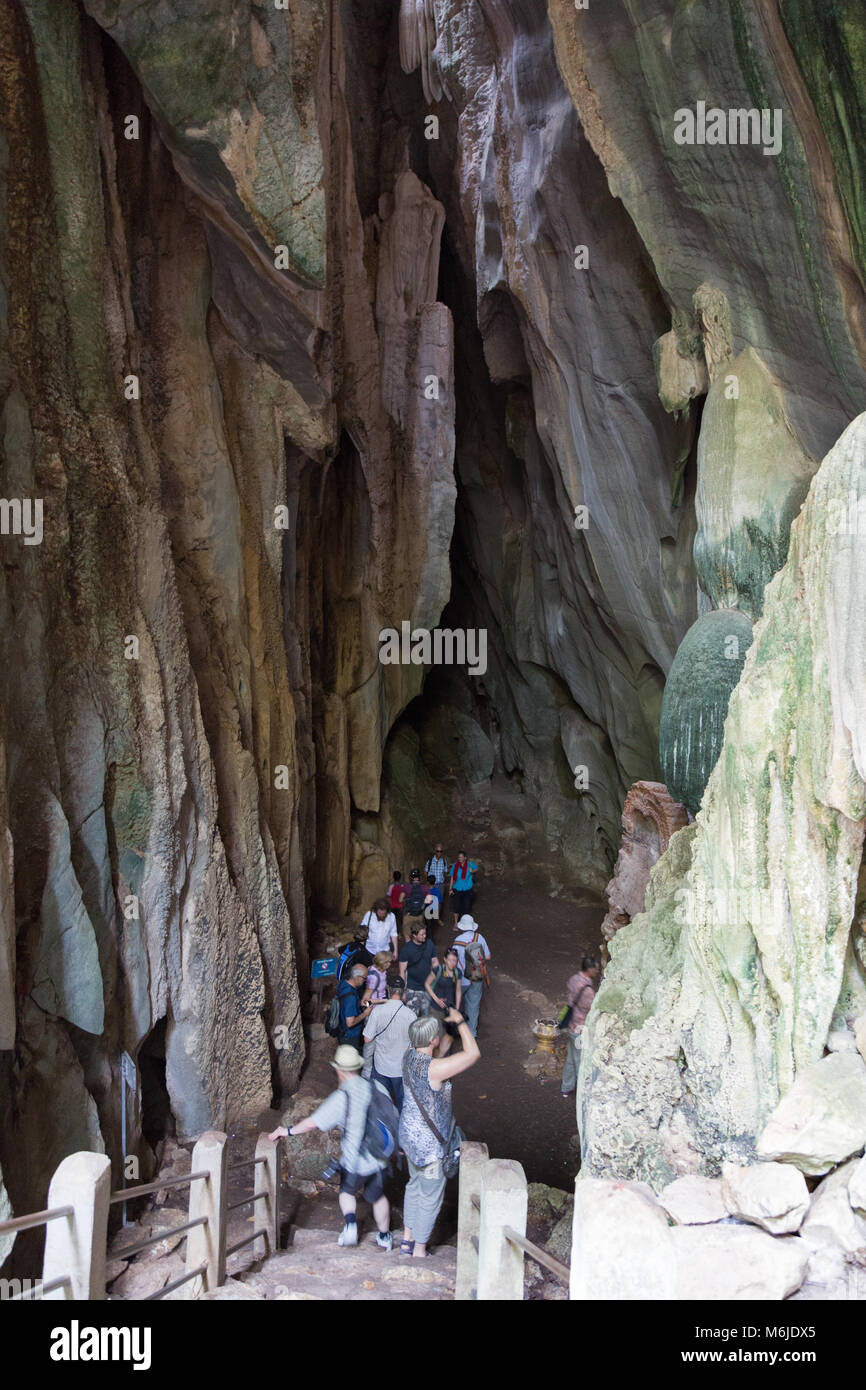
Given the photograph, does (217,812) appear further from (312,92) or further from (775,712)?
(312,92)

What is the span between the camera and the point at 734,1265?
11.7ft

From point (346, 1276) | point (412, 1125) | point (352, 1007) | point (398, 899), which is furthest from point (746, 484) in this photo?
point (398, 899)

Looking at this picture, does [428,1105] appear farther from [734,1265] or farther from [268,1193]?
[734,1265]

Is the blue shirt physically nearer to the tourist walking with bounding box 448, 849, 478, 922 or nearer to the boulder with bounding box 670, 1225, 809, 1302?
the tourist walking with bounding box 448, 849, 478, 922

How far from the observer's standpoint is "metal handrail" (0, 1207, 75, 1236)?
3.46 meters

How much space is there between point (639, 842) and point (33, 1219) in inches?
302

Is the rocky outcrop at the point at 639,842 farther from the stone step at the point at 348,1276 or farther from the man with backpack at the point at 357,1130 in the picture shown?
the stone step at the point at 348,1276

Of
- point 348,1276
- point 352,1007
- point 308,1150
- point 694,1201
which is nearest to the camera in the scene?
point 694,1201

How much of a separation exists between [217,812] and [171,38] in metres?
6.06

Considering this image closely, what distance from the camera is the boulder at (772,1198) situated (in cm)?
388

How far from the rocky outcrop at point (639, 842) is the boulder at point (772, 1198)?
5.41m

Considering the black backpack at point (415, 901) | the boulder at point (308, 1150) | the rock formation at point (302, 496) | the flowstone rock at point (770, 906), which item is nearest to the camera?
the flowstone rock at point (770, 906)

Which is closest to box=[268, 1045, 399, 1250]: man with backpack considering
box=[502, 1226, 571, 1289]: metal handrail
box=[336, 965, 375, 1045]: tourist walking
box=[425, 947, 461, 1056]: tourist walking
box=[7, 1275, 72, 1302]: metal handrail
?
box=[502, 1226, 571, 1289]: metal handrail

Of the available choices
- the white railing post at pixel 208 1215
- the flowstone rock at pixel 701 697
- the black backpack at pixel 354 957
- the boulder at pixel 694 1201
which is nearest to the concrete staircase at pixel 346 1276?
the white railing post at pixel 208 1215
